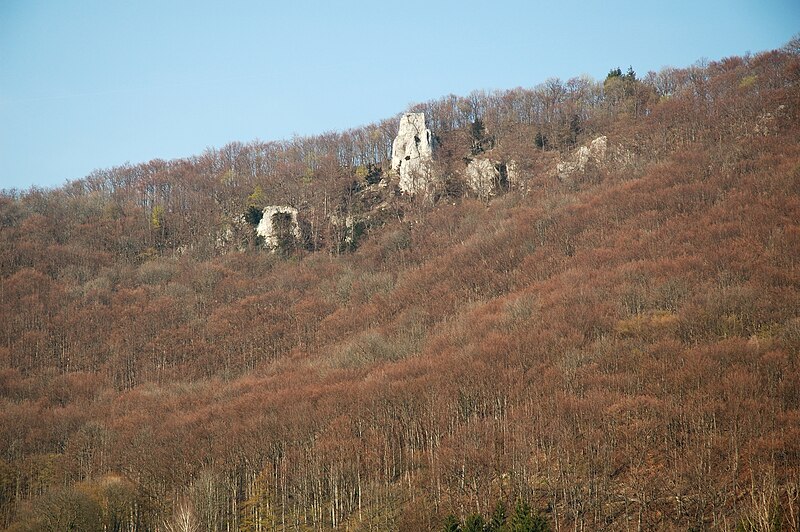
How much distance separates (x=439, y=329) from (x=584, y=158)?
33103mm

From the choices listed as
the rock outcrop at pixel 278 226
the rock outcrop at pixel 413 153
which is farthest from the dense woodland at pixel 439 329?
the rock outcrop at pixel 413 153

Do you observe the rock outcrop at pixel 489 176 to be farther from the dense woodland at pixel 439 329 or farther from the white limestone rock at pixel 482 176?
the dense woodland at pixel 439 329

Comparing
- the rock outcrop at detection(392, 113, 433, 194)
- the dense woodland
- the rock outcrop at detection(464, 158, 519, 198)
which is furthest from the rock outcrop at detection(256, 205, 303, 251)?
the rock outcrop at detection(464, 158, 519, 198)

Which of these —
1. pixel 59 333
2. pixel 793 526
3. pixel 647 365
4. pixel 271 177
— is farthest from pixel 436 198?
pixel 793 526

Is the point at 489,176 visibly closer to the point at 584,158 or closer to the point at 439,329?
the point at 584,158

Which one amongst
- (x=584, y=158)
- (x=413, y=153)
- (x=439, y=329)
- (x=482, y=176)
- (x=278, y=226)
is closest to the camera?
(x=439, y=329)

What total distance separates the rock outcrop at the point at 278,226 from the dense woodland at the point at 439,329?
4.60ft

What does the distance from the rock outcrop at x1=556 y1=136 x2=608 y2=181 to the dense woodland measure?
1.68 metres

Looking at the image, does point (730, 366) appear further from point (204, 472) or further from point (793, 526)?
point (204, 472)

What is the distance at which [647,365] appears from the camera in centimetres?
4594

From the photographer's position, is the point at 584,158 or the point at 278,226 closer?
the point at 584,158

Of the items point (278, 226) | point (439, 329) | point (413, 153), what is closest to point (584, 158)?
point (413, 153)

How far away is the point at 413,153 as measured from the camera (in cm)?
9388

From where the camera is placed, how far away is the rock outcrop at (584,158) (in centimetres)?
8606
